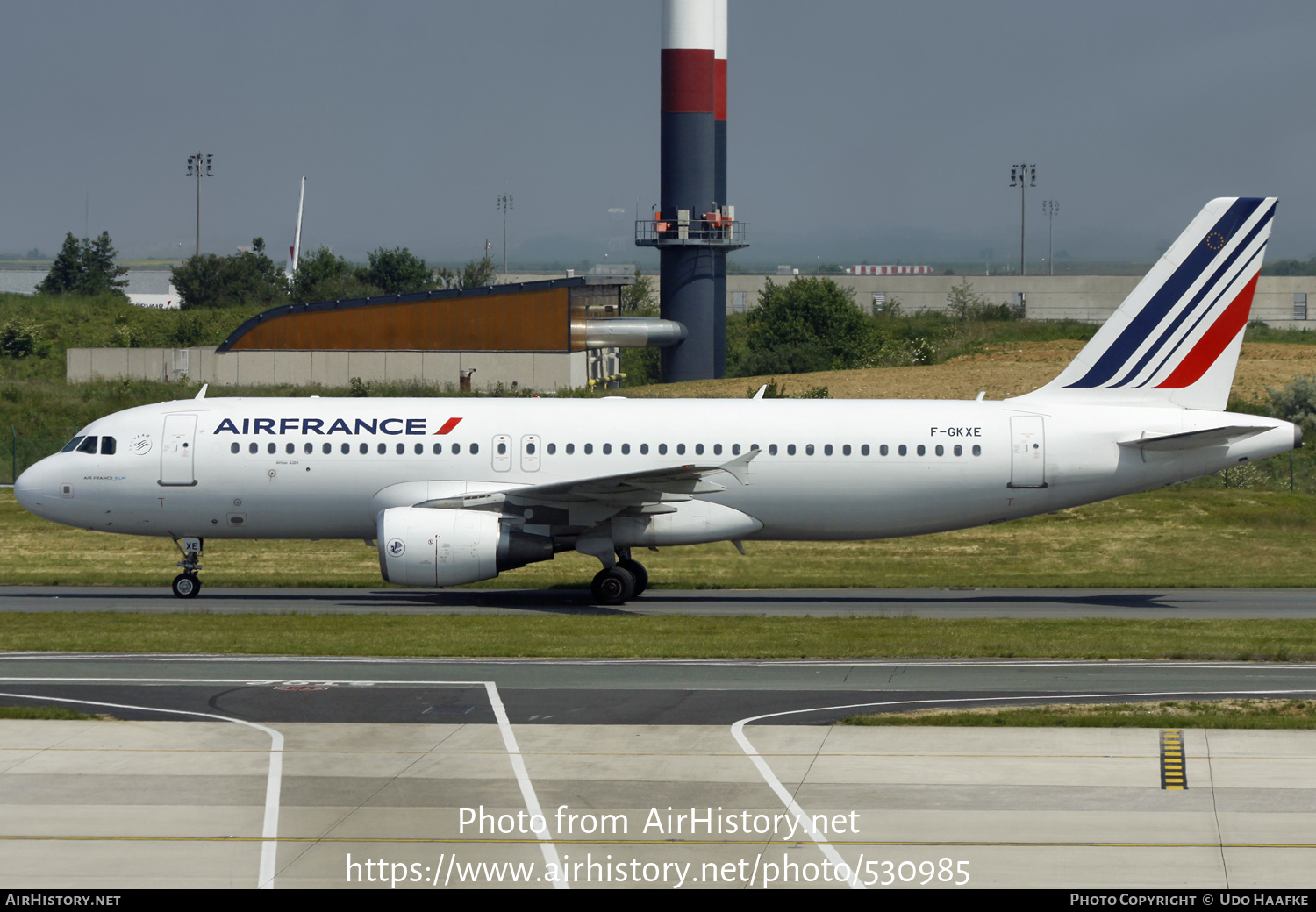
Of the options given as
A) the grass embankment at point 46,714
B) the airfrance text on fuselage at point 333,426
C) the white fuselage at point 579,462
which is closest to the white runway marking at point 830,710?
the grass embankment at point 46,714

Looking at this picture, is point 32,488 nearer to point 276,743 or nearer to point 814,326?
point 276,743

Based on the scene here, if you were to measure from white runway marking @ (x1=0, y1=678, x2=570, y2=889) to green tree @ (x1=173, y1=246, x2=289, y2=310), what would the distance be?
11299cm

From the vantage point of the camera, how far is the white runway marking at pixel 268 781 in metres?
12.3

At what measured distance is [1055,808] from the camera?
14.2m

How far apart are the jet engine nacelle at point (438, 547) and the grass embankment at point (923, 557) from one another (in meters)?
5.35

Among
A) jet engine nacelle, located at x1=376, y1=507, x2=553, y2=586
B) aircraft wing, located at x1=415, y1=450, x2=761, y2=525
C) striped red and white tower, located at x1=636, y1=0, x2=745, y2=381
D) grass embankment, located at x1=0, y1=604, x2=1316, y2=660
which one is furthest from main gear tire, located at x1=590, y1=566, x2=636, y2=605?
striped red and white tower, located at x1=636, y1=0, x2=745, y2=381

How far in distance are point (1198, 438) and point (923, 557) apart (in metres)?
10.7

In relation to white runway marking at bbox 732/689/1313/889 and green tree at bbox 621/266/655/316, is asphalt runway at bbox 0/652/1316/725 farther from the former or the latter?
green tree at bbox 621/266/655/316

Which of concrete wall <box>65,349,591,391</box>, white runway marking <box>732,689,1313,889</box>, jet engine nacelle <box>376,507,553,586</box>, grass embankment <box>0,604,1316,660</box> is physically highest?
concrete wall <box>65,349,591,391</box>

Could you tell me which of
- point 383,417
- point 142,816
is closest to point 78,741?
point 142,816

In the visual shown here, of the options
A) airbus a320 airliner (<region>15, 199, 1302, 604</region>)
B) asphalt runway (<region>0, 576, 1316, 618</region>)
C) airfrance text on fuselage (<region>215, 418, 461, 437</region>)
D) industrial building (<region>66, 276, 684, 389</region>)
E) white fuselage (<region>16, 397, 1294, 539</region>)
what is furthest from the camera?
industrial building (<region>66, 276, 684, 389</region>)

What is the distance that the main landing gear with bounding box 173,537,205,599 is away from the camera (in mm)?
31125

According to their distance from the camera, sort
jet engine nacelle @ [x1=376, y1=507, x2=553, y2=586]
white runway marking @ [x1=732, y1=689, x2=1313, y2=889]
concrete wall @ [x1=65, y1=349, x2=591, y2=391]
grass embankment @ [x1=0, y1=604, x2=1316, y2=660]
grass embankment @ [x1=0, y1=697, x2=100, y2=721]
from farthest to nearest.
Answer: concrete wall @ [x1=65, y1=349, x2=591, y2=391] → jet engine nacelle @ [x1=376, y1=507, x2=553, y2=586] → grass embankment @ [x1=0, y1=604, x2=1316, y2=660] → grass embankment @ [x1=0, y1=697, x2=100, y2=721] → white runway marking @ [x1=732, y1=689, x2=1313, y2=889]

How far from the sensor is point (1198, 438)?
2991cm
